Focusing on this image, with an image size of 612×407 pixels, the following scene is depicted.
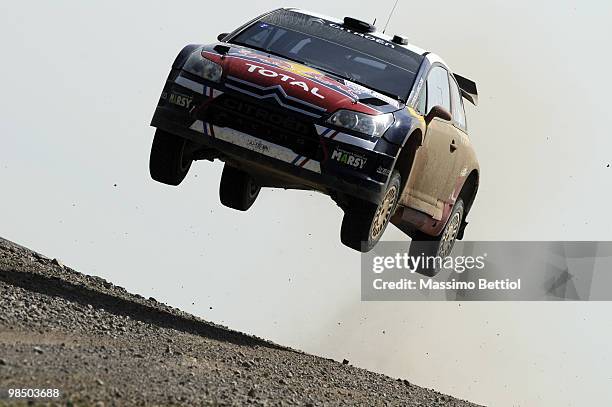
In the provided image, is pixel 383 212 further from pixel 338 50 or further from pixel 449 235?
pixel 449 235

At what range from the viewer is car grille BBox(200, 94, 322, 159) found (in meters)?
9.02

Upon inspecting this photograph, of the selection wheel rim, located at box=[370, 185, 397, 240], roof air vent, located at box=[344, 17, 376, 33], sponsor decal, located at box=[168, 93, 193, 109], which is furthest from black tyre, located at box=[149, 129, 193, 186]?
roof air vent, located at box=[344, 17, 376, 33]

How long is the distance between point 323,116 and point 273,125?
0.33m

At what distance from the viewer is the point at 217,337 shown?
9.46 m

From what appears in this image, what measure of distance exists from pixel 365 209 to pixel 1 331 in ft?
9.37

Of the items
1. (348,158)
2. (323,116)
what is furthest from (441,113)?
(323,116)

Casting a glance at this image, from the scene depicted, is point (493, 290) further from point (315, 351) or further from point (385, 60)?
point (385, 60)

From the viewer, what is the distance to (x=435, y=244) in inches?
452

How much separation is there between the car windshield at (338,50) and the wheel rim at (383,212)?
70cm

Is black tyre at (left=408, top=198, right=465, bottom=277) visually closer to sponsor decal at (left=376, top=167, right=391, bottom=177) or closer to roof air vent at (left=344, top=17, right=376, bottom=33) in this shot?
roof air vent at (left=344, top=17, right=376, bottom=33)

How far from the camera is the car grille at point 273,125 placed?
29.6 ft

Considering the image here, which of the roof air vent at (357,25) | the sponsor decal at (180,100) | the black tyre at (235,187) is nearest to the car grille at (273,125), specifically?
the sponsor decal at (180,100)

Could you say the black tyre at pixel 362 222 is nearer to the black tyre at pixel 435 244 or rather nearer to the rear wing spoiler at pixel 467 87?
the black tyre at pixel 435 244

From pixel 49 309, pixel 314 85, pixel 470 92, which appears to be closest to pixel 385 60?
pixel 314 85
